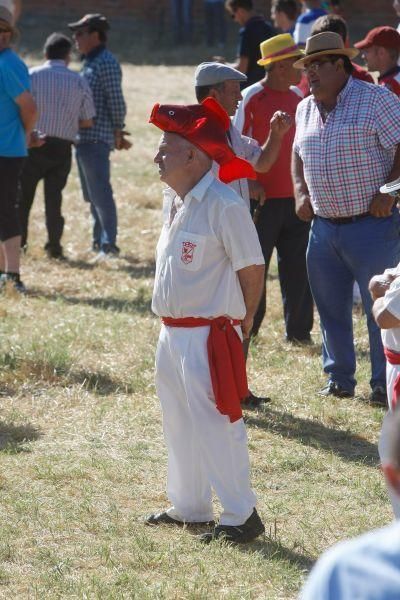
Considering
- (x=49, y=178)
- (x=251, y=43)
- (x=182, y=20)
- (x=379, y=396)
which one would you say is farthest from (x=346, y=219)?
(x=182, y=20)

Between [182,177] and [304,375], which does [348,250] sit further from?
[182,177]

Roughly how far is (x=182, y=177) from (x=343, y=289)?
2501mm

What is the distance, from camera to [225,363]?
4.60m

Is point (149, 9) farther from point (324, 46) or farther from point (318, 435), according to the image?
point (318, 435)

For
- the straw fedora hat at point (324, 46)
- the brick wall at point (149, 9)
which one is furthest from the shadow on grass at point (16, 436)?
the brick wall at point (149, 9)

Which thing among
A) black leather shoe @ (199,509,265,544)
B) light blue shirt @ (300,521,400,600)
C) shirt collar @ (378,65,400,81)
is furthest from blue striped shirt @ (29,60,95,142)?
light blue shirt @ (300,521,400,600)

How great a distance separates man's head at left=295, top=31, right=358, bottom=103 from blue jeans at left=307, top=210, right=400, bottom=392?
776 millimetres

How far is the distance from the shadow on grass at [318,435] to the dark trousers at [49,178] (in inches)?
186

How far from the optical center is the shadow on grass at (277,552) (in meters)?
4.64

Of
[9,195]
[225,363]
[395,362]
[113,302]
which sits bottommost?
[113,302]

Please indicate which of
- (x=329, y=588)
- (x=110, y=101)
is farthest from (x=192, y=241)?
(x=110, y=101)

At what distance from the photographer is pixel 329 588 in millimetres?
1778

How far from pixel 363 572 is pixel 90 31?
943cm

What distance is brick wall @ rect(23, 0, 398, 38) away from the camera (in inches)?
943
